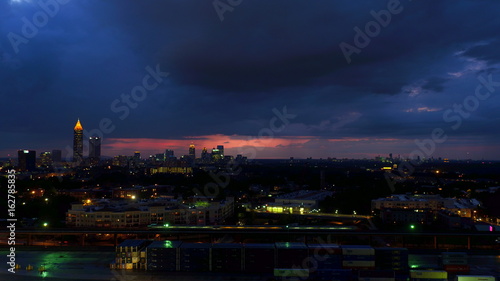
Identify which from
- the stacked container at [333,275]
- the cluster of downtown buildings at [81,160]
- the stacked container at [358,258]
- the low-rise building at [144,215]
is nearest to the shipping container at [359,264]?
the stacked container at [358,258]

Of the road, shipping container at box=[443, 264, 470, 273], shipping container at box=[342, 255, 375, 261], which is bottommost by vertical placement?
the road

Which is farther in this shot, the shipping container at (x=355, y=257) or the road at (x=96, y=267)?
the shipping container at (x=355, y=257)

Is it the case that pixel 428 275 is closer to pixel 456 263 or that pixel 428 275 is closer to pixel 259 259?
pixel 456 263

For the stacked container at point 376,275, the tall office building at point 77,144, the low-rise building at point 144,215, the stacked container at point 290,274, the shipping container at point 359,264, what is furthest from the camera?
the tall office building at point 77,144

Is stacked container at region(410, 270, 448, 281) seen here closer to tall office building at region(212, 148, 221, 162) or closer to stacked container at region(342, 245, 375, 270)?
stacked container at region(342, 245, 375, 270)

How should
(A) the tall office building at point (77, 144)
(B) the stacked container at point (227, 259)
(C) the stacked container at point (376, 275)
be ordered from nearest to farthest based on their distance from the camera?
(C) the stacked container at point (376, 275), (B) the stacked container at point (227, 259), (A) the tall office building at point (77, 144)

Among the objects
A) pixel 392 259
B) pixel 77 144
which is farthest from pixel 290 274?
pixel 77 144

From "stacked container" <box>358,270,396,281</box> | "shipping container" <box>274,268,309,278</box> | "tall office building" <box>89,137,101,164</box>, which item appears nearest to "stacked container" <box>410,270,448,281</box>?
"stacked container" <box>358,270,396,281</box>

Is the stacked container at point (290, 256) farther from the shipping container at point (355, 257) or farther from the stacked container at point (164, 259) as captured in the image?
the stacked container at point (164, 259)
